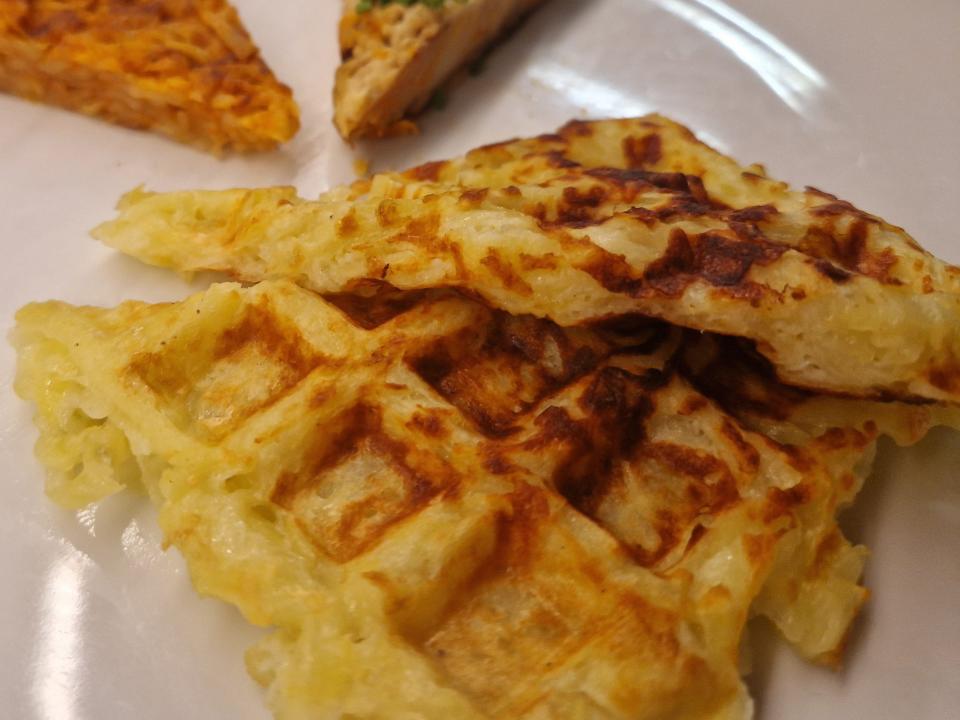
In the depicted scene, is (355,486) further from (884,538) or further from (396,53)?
(396,53)

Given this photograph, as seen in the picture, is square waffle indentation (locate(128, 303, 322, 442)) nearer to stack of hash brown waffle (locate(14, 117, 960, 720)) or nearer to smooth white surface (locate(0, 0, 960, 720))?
stack of hash brown waffle (locate(14, 117, 960, 720))

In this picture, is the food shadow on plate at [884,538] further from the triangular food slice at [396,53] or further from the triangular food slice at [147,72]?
the triangular food slice at [147,72]

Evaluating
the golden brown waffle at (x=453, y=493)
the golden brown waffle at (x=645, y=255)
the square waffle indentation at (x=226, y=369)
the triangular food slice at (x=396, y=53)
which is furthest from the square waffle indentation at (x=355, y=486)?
the triangular food slice at (x=396, y=53)

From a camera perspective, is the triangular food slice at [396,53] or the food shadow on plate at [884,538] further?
the triangular food slice at [396,53]

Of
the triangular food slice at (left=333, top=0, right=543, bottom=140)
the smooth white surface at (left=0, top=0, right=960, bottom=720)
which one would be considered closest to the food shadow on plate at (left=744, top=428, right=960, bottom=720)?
the smooth white surface at (left=0, top=0, right=960, bottom=720)

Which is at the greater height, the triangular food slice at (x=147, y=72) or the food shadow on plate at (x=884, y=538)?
the triangular food slice at (x=147, y=72)

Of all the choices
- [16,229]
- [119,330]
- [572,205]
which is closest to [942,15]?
[572,205]

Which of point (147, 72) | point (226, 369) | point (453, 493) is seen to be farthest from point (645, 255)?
point (147, 72)

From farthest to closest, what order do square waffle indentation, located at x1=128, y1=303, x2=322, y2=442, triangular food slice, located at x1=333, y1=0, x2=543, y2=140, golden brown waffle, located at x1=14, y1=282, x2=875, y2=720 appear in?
triangular food slice, located at x1=333, y1=0, x2=543, y2=140
square waffle indentation, located at x1=128, y1=303, x2=322, y2=442
golden brown waffle, located at x1=14, y1=282, x2=875, y2=720
